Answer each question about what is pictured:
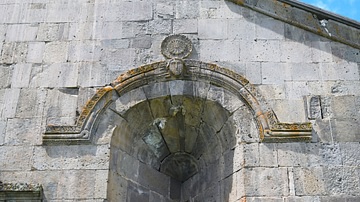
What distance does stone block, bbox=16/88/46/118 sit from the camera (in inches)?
299

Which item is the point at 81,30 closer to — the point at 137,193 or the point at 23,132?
the point at 23,132

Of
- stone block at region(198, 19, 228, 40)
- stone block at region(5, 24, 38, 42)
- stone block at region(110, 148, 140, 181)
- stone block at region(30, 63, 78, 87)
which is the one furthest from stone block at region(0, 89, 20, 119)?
stone block at region(198, 19, 228, 40)

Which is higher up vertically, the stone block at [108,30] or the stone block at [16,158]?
the stone block at [108,30]

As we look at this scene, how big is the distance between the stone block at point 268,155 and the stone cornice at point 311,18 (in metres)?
2.13

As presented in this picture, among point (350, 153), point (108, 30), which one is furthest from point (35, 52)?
point (350, 153)

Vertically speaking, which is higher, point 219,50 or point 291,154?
point 219,50

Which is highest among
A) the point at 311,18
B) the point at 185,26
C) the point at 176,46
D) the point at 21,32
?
the point at 311,18

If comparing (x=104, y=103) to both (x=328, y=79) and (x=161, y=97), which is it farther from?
(x=328, y=79)

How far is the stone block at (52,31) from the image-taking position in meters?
8.23

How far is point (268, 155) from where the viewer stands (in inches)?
281

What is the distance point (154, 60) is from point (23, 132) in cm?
222

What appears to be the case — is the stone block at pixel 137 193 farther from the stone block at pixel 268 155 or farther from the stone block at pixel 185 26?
the stone block at pixel 185 26

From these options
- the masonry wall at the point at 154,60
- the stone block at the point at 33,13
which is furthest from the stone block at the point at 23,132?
the stone block at the point at 33,13

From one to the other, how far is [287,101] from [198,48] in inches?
63.2
